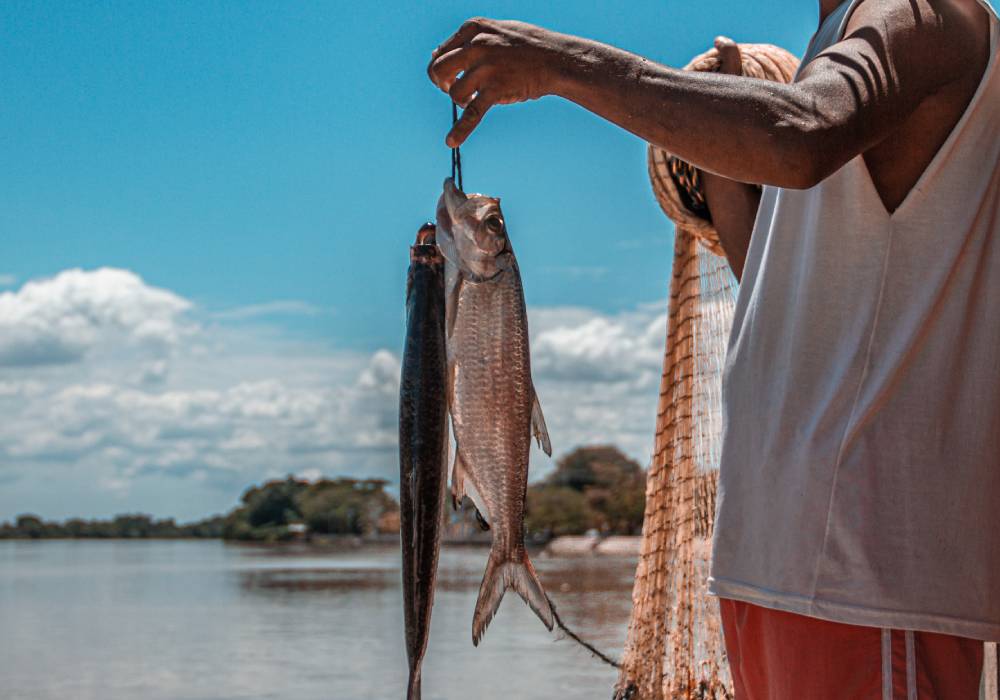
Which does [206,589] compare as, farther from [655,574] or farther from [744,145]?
[744,145]

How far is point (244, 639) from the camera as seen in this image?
17.0m

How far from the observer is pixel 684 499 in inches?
157

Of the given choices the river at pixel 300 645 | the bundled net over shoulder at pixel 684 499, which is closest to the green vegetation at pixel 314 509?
the river at pixel 300 645

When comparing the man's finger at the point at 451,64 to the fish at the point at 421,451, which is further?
the fish at the point at 421,451

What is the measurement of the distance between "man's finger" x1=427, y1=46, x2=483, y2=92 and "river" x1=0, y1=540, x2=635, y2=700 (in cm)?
937

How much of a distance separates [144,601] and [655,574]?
25007 mm

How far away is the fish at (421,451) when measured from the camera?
1.95 metres

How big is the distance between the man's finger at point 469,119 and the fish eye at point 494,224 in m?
0.14

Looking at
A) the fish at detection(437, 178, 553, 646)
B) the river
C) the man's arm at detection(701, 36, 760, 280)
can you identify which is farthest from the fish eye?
the river

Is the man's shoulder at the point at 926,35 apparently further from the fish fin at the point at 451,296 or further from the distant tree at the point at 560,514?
the distant tree at the point at 560,514

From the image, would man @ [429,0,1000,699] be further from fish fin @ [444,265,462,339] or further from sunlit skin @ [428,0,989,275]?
fish fin @ [444,265,462,339]

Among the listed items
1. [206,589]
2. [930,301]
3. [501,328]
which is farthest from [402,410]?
[206,589]

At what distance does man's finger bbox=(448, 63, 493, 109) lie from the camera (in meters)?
1.83

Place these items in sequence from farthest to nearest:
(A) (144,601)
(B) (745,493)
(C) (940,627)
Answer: (A) (144,601) < (B) (745,493) < (C) (940,627)
